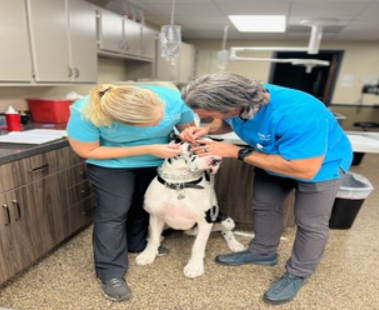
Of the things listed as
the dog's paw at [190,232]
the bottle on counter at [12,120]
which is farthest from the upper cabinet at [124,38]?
the dog's paw at [190,232]

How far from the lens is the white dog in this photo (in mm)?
1312

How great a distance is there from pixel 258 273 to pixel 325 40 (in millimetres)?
5131

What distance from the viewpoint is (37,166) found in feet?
4.76

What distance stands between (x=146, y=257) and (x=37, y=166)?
804 millimetres

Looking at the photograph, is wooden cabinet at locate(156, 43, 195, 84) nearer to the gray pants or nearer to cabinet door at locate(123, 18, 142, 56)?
cabinet door at locate(123, 18, 142, 56)

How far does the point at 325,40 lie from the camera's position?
5.25 m

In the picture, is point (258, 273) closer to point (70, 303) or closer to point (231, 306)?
point (231, 306)

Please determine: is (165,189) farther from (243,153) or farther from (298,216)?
(298,216)

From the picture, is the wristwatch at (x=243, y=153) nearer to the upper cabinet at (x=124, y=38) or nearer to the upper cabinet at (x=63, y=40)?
the upper cabinet at (x=63, y=40)

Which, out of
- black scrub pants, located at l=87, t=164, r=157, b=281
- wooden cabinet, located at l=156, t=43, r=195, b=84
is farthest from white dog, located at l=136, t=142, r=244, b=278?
wooden cabinet, located at l=156, t=43, r=195, b=84

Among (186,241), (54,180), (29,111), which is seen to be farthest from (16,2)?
(186,241)

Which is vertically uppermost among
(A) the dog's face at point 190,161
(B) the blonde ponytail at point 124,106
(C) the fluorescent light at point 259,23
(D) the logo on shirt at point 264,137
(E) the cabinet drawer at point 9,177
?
(C) the fluorescent light at point 259,23

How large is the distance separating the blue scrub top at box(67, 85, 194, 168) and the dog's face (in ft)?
0.47

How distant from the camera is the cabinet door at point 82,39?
2.08m
